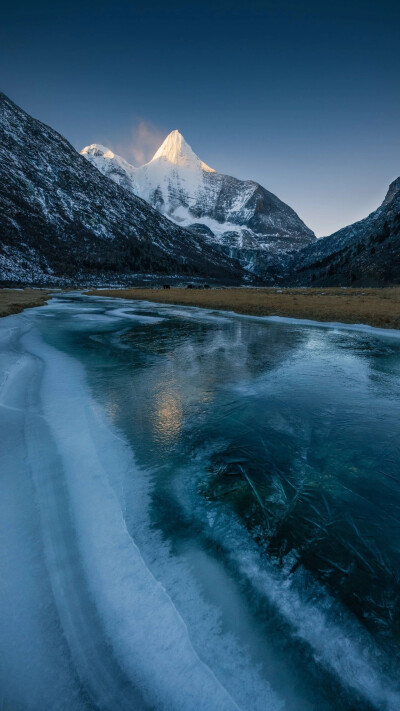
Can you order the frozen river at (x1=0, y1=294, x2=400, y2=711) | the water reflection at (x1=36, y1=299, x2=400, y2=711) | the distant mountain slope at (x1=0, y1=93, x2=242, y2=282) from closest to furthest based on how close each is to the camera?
1. the frozen river at (x1=0, y1=294, x2=400, y2=711)
2. the water reflection at (x1=36, y1=299, x2=400, y2=711)
3. the distant mountain slope at (x1=0, y1=93, x2=242, y2=282)

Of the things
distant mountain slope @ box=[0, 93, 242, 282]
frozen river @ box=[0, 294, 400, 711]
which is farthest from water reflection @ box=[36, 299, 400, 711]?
distant mountain slope @ box=[0, 93, 242, 282]

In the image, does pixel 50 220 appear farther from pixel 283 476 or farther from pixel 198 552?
pixel 198 552

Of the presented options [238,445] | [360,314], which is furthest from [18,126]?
[238,445]

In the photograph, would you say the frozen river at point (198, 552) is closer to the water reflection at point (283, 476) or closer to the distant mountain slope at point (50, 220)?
the water reflection at point (283, 476)

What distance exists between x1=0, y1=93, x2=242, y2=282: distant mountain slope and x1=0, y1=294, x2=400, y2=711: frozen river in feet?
383

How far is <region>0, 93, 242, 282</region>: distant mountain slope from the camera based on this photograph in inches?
4951

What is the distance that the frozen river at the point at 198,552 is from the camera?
8.30ft

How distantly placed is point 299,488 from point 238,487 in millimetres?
956

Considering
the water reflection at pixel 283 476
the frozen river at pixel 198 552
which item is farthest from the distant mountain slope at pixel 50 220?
the frozen river at pixel 198 552

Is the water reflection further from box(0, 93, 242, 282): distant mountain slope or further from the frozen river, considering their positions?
box(0, 93, 242, 282): distant mountain slope

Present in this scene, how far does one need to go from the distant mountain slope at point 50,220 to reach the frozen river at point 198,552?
4602 inches

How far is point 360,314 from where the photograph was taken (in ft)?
87.7

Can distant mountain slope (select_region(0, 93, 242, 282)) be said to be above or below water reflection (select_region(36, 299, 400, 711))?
above

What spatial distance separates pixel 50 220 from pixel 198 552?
17885 centimetres
